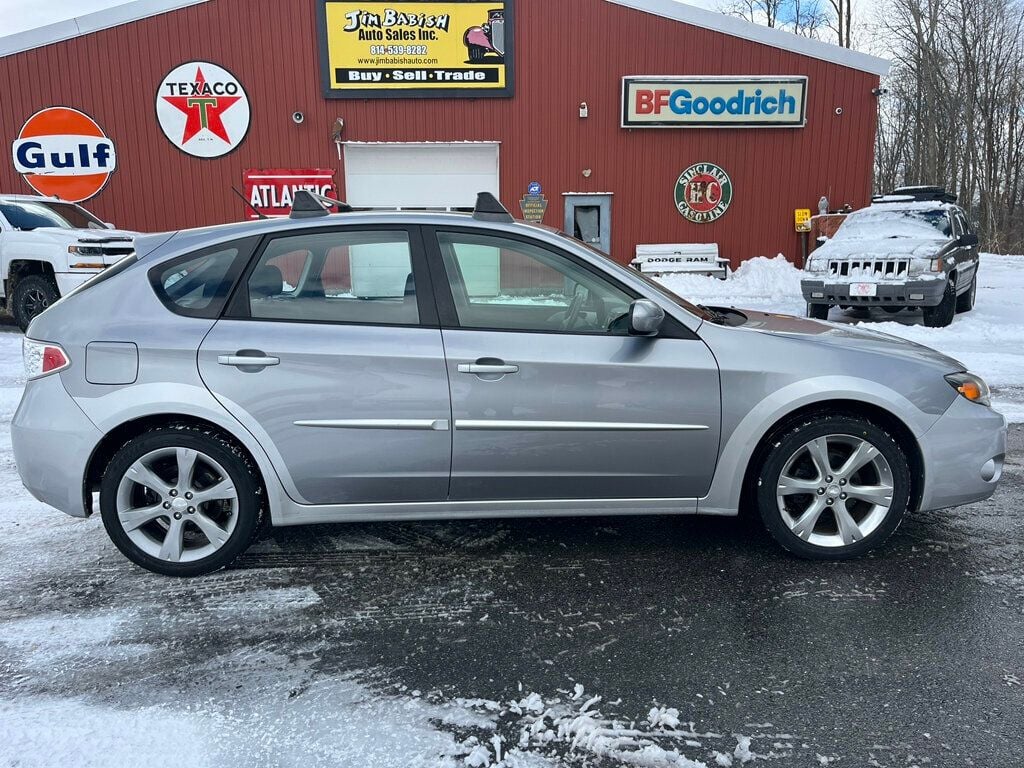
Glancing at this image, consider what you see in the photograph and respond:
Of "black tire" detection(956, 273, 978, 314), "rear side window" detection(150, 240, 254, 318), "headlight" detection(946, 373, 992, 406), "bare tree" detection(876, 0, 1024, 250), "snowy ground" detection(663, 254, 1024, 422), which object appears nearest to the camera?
"rear side window" detection(150, 240, 254, 318)

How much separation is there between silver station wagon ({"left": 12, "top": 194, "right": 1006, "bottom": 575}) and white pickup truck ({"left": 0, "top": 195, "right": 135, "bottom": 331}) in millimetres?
7392

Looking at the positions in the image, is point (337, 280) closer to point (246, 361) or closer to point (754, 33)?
point (246, 361)

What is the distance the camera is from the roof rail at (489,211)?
11.7ft

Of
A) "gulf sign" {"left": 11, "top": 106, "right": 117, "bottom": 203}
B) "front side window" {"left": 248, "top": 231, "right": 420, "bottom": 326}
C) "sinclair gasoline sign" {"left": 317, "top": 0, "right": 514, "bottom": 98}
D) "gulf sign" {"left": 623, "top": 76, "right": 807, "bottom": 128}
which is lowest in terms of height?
"front side window" {"left": 248, "top": 231, "right": 420, "bottom": 326}

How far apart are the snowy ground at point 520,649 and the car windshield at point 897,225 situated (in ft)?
27.5

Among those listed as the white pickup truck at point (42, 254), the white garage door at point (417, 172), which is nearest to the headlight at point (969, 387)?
the white pickup truck at point (42, 254)

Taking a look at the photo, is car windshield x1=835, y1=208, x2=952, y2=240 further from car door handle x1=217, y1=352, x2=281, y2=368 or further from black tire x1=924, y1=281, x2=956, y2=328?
car door handle x1=217, y1=352, x2=281, y2=368

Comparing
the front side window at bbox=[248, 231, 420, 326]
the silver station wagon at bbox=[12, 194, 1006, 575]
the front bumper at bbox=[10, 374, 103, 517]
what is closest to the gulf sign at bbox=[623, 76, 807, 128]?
the silver station wagon at bbox=[12, 194, 1006, 575]

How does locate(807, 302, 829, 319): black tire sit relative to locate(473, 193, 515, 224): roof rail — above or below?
below

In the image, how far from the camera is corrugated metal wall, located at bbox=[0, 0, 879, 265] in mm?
14281

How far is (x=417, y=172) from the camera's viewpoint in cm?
1498

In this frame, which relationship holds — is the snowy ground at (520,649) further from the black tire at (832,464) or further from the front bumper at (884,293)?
the front bumper at (884,293)

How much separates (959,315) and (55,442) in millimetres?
12520

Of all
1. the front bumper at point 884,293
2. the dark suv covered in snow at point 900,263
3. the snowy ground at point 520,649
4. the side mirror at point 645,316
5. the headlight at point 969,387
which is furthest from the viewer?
the dark suv covered in snow at point 900,263
